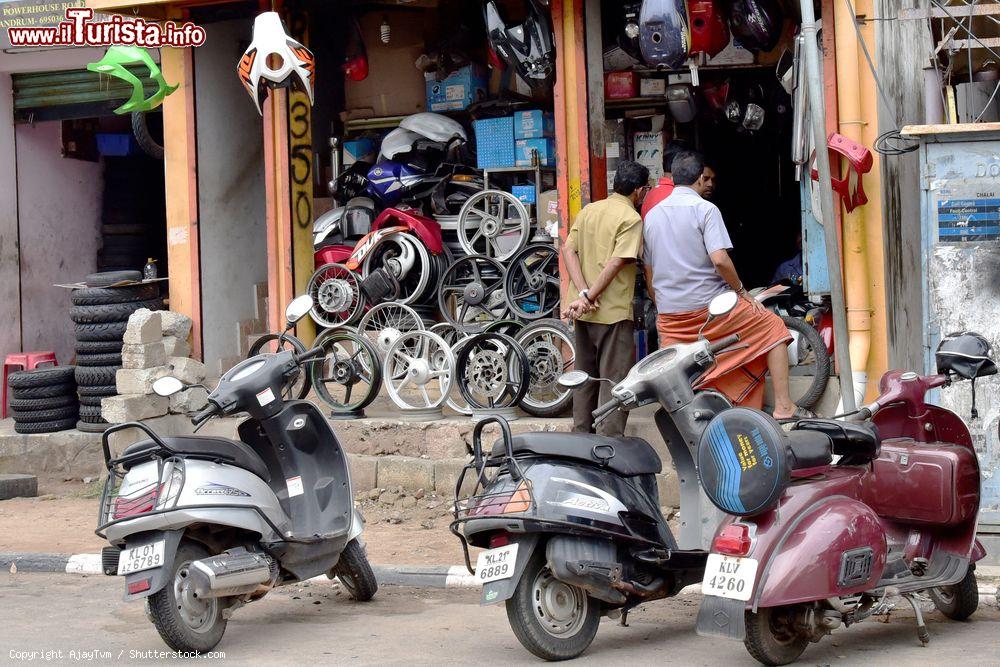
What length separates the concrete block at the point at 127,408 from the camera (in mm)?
10352

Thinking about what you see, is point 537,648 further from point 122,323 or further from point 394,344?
point 122,323

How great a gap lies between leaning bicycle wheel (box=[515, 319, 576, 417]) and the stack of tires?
174 inches

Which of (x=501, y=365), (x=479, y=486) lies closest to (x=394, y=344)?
(x=501, y=365)

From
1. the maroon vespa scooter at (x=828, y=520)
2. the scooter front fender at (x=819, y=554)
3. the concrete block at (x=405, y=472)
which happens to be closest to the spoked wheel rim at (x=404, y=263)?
the concrete block at (x=405, y=472)

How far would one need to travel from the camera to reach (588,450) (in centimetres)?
537

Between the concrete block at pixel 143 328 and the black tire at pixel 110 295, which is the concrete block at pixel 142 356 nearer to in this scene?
the concrete block at pixel 143 328

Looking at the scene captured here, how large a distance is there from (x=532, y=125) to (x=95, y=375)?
434 cm

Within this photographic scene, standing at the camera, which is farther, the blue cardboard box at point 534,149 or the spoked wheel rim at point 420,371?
the blue cardboard box at point 534,149

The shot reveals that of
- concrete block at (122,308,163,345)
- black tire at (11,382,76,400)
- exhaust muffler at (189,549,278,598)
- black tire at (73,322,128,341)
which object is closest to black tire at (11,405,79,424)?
black tire at (11,382,76,400)

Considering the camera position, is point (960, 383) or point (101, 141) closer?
point (960, 383)

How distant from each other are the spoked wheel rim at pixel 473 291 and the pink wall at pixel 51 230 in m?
5.14

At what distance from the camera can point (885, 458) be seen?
5.53 metres

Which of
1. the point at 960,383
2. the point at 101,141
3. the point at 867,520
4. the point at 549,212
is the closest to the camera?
the point at 867,520

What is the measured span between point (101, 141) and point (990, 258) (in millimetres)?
10138
